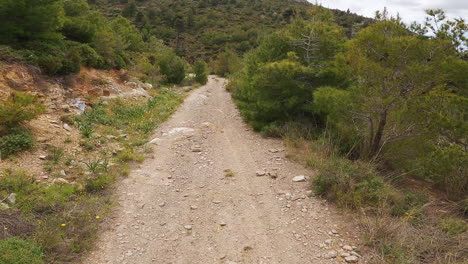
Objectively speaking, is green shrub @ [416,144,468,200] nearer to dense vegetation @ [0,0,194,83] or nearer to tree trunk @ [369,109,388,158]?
tree trunk @ [369,109,388,158]

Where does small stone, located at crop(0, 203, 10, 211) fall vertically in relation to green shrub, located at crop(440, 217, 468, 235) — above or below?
below

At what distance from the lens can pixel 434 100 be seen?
4.98 meters

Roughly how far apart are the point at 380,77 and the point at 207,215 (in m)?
4.04

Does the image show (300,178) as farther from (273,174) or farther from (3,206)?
(3,206)

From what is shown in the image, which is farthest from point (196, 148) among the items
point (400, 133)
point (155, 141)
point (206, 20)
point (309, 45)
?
point (206, 20)

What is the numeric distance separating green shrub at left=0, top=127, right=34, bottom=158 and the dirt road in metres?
2.14

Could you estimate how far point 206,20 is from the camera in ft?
182

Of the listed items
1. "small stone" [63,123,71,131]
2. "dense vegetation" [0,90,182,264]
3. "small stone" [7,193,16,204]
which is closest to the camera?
"dense vegetation" [0,90,182,264]

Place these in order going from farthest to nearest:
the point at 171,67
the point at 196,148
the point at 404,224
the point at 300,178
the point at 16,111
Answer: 1. the point at 171,67
2. the point at 196,148
3. the point at 16,111
4. the point at 300,178
5. the point at 404,224

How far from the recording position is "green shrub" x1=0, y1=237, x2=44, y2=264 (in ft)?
9.79

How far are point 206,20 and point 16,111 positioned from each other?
178 ft

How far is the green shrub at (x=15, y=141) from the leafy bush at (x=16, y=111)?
0.17m

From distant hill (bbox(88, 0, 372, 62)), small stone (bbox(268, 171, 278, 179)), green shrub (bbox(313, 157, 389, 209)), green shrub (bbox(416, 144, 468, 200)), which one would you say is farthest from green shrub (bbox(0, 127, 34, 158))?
distant hill (bbox(88, 0, 372, 62))

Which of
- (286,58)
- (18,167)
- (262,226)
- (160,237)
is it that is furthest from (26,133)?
(286,58)
